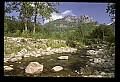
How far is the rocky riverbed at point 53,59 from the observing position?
3.18 meters

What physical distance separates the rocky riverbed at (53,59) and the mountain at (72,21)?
265mm

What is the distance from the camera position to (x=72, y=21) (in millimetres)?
3338

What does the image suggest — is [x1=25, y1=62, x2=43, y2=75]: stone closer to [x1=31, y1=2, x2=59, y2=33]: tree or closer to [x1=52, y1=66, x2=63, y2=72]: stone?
[x1=52, y1=66, x2=63, y2=72]: stone

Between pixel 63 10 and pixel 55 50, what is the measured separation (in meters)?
0.62

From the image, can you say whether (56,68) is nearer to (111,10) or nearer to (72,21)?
(72,21)

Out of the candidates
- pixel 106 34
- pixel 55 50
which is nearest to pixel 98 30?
pixel 106 34

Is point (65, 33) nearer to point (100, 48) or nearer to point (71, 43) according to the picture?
point (71, 43)


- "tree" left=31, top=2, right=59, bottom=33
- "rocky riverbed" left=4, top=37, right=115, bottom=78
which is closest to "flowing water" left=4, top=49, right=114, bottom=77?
"rocky riverbed" left=4, top=37, right=115, bottom=78

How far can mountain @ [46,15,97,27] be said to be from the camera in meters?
3.26

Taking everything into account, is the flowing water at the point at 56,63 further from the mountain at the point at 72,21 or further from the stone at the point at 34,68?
the mountain at the point at 72,21

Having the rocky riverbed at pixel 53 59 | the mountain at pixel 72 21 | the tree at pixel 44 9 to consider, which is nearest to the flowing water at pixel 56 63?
the rocky riverbed at pixel 53 59

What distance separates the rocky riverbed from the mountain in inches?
10.4

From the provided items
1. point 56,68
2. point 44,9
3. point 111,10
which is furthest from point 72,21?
point 56,68
